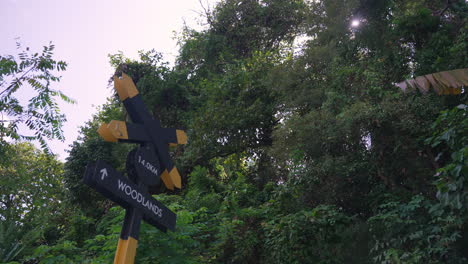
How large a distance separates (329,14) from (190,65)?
850 cm

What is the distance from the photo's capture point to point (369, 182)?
9.05 meters

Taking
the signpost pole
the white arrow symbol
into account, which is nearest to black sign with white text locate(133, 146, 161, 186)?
the signpost pole

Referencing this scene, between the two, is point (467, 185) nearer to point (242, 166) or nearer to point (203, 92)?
point (242, 166)

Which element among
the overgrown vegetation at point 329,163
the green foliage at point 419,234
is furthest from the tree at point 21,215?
the green foliage at point 419,234

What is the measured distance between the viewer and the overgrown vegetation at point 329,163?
6789mm

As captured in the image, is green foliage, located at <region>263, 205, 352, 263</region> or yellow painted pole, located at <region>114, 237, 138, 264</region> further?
green foliage, located at <region>263, 205, 352, 263</region>

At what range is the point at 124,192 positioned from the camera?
12.5 feet

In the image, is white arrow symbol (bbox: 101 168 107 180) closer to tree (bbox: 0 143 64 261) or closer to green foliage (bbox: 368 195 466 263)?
tree (bbox: 0 143 64 261)

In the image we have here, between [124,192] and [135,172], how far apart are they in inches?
13.3

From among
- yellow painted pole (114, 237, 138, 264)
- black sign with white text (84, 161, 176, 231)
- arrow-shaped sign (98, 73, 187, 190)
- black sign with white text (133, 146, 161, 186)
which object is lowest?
yellow painted pole (114, 237, 138, 264)

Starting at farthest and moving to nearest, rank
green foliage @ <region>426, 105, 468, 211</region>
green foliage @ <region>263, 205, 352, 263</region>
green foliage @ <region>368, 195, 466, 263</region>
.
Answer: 1. green foliage @ <region>263, 205, 352, 263</region>
2. green foliage @ <region>368, 195, 466, 263</region>
3. green foliage @ <region>426, 105, 468, 211</region>

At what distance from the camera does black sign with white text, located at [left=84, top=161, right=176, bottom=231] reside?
349 cm

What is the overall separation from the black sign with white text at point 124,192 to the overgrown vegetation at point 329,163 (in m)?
1.68

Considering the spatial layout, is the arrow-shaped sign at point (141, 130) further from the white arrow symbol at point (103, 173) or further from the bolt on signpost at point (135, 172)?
the white arrow symbol at point (103, 173)
